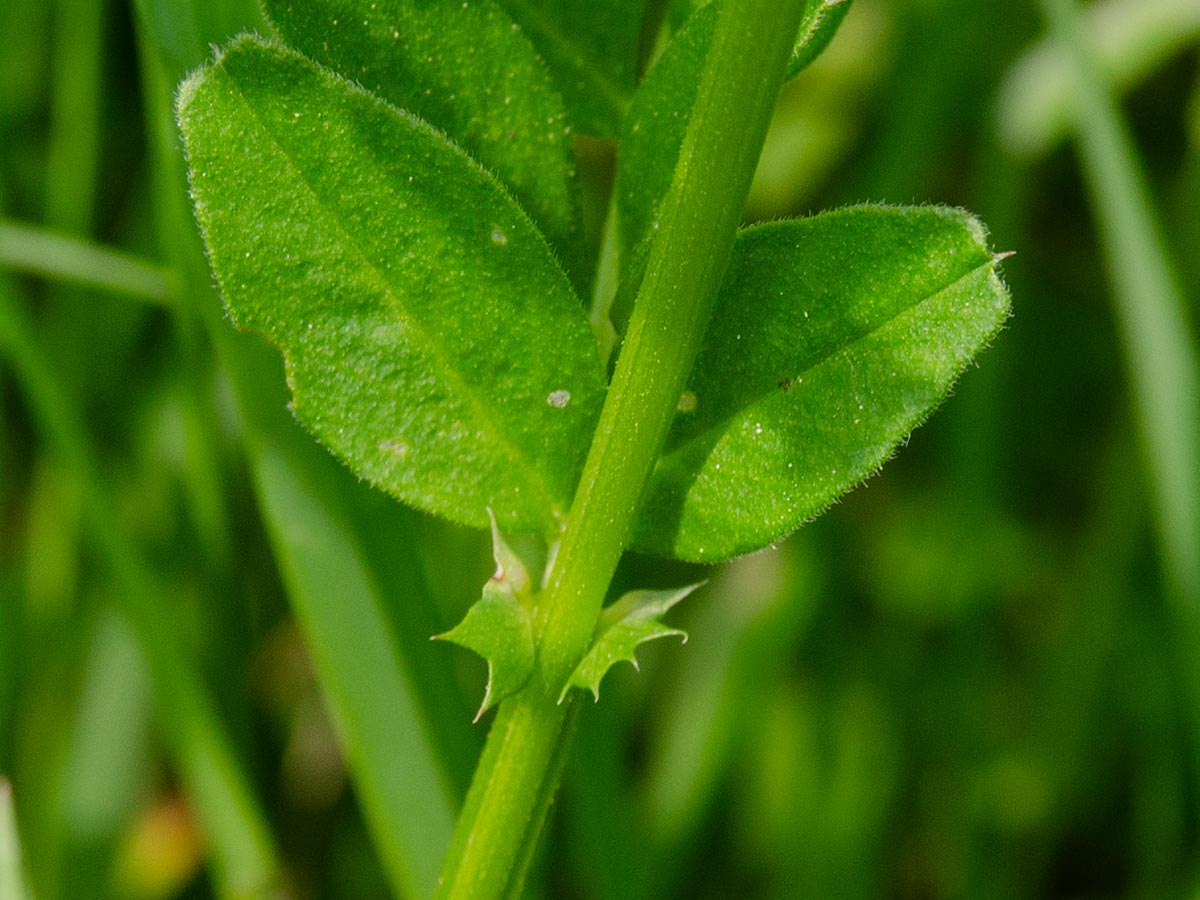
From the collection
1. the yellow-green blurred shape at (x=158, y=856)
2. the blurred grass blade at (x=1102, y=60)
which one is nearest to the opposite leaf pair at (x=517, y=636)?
the yellow-green blurred shape at (x=158, y=856)

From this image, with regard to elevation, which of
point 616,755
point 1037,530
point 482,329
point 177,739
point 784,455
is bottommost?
point 1037,530

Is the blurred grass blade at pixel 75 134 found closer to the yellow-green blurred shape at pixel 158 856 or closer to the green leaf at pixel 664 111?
the yellow-green blurred shape at pixel 158 856

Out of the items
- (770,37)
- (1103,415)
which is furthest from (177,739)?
(1103,415)

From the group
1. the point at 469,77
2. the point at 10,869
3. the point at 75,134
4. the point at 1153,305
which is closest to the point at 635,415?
the point at 469,77

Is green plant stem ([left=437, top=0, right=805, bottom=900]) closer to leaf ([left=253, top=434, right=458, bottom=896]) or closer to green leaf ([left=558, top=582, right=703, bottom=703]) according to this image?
green leaf ([left=558, top=582, right=703, bottom=703])

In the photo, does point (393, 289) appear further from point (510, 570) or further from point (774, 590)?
point (774, 590)

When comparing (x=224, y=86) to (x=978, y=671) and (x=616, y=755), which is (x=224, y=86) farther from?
(x=978, y=671)
